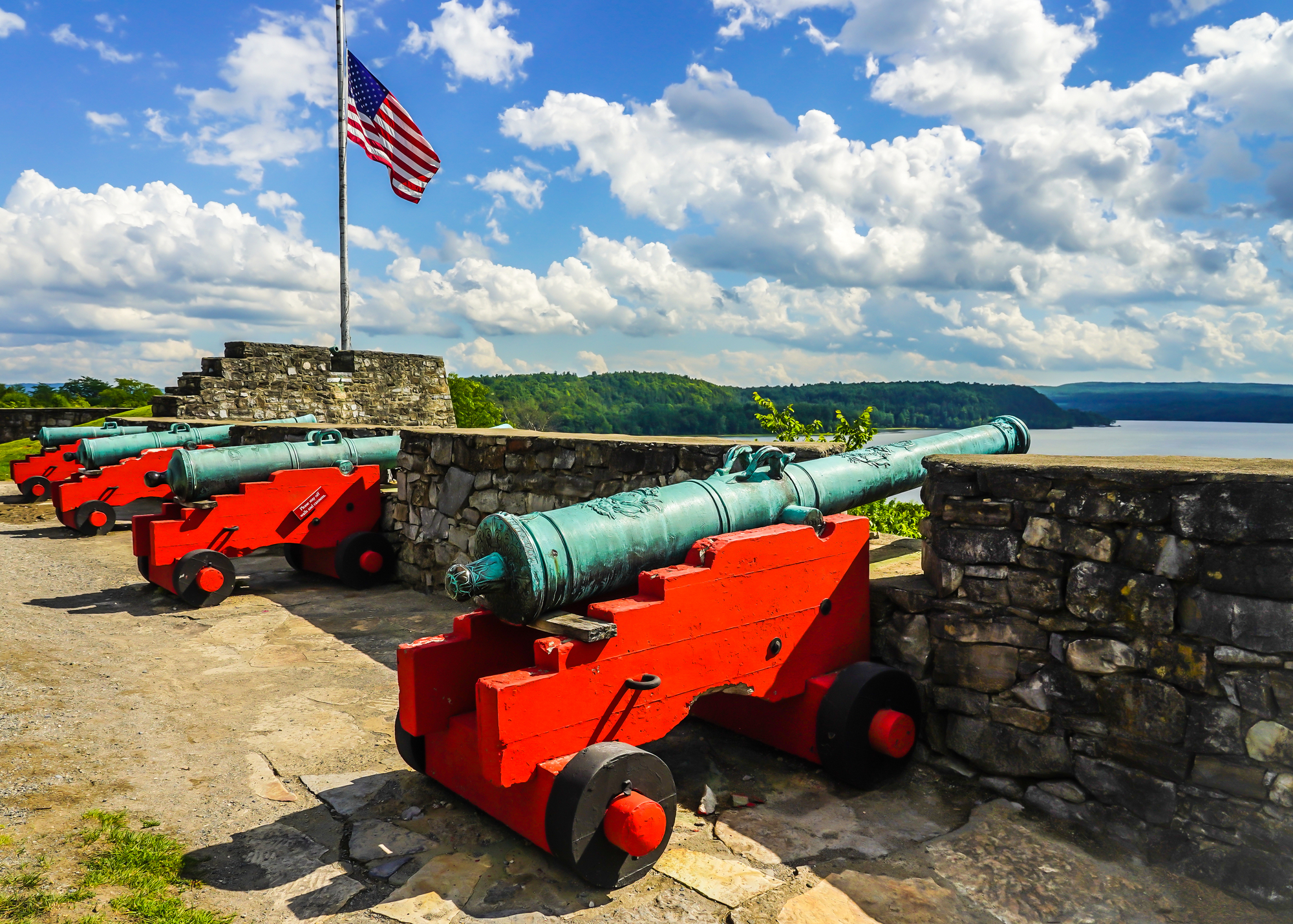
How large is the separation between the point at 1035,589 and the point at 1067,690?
37 cm

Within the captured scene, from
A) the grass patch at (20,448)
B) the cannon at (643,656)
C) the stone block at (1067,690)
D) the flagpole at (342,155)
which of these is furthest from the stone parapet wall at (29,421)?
the stone block at (1067,690)

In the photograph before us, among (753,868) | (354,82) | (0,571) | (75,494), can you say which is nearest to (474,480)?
(753,868)

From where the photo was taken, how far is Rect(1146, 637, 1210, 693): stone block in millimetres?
2703

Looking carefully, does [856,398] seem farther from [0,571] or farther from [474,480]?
[0,571]

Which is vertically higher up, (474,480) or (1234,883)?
(474,480)

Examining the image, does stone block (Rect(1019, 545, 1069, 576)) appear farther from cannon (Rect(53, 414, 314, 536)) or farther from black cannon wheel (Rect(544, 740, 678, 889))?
cannon (Rect(53, 414, 314, 536))

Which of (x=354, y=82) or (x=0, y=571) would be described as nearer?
(x=0, y=571)

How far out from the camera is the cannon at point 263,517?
6.14 meters

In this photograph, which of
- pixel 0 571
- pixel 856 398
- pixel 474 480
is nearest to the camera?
pixel 474 480

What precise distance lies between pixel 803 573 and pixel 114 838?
8.18 ft

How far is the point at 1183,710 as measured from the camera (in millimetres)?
2738

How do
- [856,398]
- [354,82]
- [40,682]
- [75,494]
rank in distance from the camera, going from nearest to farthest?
[40,682], [75,494], [354,82], [856,398]

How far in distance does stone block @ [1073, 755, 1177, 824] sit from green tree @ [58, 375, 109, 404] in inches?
1926

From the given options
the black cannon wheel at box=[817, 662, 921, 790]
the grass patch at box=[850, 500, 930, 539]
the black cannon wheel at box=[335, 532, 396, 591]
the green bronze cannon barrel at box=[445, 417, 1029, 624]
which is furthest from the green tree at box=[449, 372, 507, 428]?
the black cannon wheel at box=[817, 662, 921, 790]
